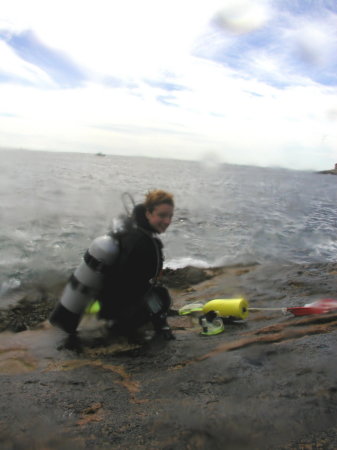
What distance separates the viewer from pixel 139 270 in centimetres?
409

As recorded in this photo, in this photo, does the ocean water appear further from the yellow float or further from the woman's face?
the woman's face

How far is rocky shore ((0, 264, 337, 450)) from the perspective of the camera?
2.40m

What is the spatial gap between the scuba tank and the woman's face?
489 mm

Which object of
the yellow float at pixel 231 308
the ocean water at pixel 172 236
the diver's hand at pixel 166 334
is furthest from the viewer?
the ocean water at pixel 172 236

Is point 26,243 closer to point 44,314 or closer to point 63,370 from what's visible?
point 44,314

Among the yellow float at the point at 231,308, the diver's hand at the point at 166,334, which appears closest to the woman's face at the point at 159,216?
the diver's hand at the point at 166,334

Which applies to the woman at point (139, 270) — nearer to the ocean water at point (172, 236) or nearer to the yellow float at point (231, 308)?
the yellow float at point (231, 308)

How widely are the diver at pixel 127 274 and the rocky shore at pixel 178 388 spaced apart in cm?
32

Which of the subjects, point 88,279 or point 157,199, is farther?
point 88,279

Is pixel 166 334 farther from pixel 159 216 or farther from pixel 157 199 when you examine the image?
pixel 157 199

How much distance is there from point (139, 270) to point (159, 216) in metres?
0.69

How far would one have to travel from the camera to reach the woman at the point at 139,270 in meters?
4.02

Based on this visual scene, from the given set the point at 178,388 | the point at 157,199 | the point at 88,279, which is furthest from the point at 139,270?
the point at 178,388

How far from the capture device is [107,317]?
14.8 feet
